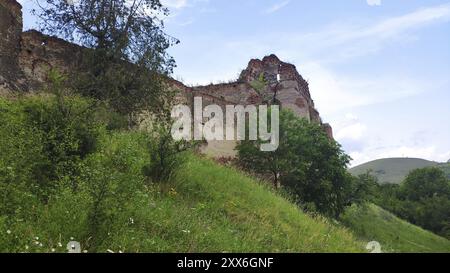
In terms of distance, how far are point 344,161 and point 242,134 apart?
4896 mm

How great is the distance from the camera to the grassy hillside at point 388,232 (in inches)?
963

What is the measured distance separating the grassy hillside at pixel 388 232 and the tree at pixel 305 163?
3.51 metres

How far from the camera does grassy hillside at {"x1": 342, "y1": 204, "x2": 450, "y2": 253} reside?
24469mm

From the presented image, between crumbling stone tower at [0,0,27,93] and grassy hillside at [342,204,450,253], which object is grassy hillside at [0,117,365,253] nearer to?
crumbling stone tower at [0,0,27,93]

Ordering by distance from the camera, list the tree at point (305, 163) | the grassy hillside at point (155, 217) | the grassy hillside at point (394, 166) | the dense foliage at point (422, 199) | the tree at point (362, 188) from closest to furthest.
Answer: the grassy hillside at point (155, 217) < the tree at point (305, 163) < the tree at point (362, 188) < the dense foliage at point (422, 199) < the grassy hillside at point (394, 166)

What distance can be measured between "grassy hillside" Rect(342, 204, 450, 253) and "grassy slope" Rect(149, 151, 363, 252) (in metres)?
14.0

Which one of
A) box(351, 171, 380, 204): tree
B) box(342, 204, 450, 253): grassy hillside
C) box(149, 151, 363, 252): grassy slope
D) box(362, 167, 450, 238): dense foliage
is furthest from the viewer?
box(362, 167, 450, 238): dense foliage

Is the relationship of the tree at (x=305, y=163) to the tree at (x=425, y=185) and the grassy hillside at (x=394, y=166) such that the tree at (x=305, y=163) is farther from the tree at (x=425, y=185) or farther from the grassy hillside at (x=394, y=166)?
the grassy hillside at (x=394, y=166)

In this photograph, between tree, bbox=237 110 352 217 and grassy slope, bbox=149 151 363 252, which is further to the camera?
tree, bbox=237 110 352 217

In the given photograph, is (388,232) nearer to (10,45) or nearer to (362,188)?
(362,188)

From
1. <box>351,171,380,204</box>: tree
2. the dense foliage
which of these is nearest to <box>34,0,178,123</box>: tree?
<box>351,171,380,204</box>: tree

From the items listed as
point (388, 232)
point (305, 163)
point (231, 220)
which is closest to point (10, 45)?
point (231, 220)

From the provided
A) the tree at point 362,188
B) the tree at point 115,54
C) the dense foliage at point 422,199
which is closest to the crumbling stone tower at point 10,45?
the tree at point 115,54
